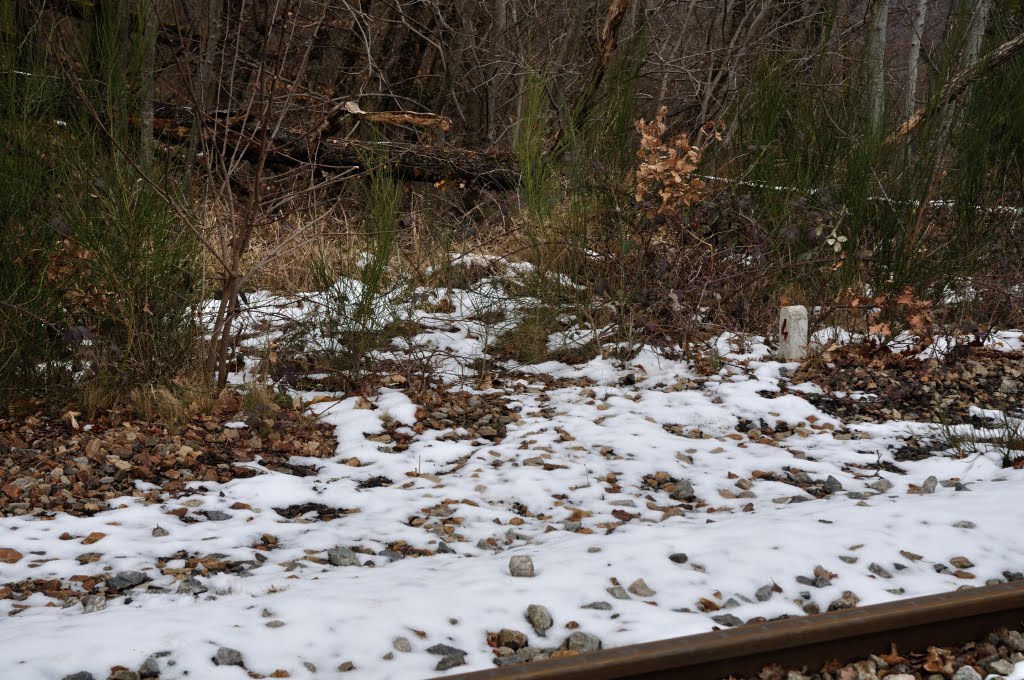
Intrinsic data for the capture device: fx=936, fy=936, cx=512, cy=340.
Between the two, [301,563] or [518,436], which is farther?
[518,436]

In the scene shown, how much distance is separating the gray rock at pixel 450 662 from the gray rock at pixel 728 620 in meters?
0.75

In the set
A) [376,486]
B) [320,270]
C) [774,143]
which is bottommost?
[376,486]

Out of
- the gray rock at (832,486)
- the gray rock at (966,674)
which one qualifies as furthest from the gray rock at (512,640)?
the gray rock at (832,486)

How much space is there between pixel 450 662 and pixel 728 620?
2.70 feet

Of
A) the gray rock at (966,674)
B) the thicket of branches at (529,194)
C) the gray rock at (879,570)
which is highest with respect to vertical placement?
the thicket of branches at (529,194)

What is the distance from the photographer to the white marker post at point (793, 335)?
18.7 ft

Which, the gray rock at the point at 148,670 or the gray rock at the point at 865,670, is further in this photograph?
the gray rock at the point at 865,670

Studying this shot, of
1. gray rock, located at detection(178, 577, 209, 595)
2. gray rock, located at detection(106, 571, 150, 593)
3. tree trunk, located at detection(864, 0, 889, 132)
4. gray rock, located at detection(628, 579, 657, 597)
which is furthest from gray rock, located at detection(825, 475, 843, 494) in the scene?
tree trunk, located at detection(864, 0, 889, 132)

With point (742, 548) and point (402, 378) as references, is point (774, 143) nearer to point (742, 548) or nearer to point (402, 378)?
point (402, 378)

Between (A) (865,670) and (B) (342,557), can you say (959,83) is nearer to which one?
(A) (865,670)

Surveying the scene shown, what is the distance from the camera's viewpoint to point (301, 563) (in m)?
3.27

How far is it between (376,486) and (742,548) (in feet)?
5.50

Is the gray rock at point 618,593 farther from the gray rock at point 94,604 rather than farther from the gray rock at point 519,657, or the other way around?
the gray rock at point 94,604

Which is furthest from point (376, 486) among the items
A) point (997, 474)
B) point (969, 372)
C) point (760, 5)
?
point (760, 5)
